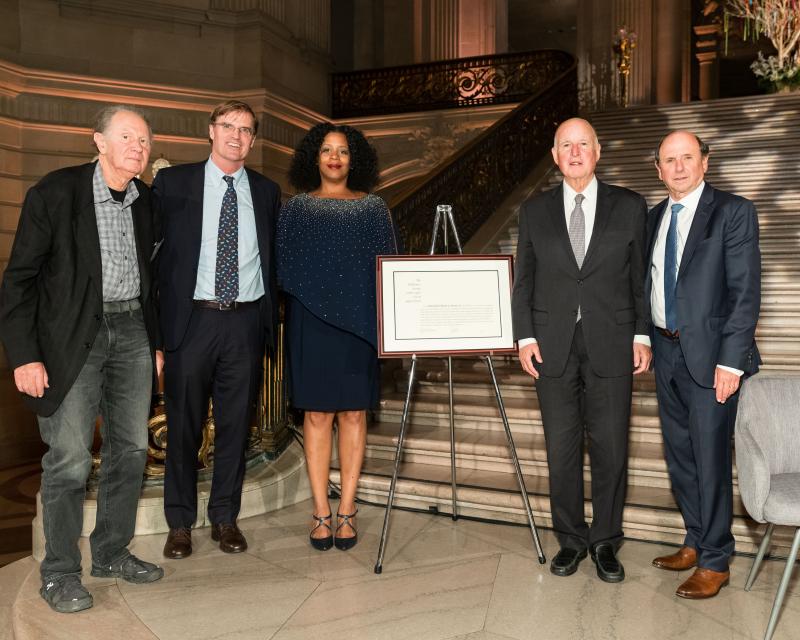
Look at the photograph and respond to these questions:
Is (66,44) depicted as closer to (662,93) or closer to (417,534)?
(417,534)

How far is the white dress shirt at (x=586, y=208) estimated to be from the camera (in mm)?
3498

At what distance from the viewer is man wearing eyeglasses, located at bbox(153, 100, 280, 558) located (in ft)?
12.0

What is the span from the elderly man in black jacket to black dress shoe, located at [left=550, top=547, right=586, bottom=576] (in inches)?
78.2

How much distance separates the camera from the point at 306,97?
13.3 m

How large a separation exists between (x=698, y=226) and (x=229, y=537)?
8.76 ft

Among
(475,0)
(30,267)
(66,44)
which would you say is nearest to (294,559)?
(30,267)

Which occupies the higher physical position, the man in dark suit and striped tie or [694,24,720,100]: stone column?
[694,24,720,100]: stone column

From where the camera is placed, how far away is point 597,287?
3.43m

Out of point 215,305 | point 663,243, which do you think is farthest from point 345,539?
point 663,243

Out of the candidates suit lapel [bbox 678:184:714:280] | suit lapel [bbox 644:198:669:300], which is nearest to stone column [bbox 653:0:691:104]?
suit lapel [bbox 644:198:669:300]

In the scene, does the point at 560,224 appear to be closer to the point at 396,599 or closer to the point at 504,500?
the point at 504,500

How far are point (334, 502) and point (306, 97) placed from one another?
9.91 metres

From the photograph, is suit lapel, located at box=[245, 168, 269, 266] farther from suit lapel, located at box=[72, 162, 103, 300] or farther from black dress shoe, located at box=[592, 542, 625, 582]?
black dress shoe, located at box=[592, 542, 625, 582]

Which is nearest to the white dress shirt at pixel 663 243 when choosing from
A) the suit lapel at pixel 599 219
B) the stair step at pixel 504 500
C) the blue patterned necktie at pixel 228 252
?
the suit lapel at pixel 599 219
